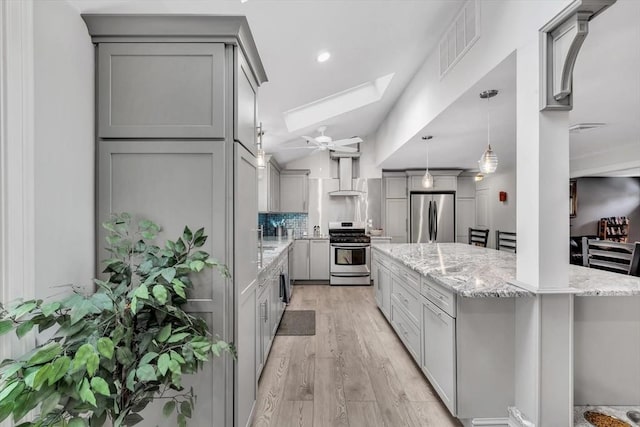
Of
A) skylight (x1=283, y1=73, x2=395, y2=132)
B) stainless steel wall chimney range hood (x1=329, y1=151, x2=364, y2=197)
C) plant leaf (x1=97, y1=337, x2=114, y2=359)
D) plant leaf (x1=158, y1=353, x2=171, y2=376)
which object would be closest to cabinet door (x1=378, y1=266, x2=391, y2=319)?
skylight (x1=283, y1=73, x2=395, y2=132)

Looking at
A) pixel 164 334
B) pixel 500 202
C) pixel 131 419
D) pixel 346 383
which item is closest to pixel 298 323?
pixel 346 383

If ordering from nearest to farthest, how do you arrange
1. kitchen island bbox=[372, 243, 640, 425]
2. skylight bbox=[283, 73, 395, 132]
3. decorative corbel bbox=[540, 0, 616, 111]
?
decorative corbel bbox=[540, 0, 616, 111]
kitchen island bbox=[372, 243, 640, 425]
skylight bbox=[283, 73, 395, 132]

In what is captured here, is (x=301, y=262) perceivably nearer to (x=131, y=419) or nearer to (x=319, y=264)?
(x=319, y=264)

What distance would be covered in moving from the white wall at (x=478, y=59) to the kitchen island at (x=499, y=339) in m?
1.40

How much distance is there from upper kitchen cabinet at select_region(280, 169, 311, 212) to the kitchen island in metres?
4.38

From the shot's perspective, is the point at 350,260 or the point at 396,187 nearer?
the point at 350,260

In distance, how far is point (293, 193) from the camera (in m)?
6.43

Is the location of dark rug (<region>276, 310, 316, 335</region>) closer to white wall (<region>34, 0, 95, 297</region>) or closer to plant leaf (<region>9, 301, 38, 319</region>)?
white wall (<region>34, 0, 95, 297</region>)

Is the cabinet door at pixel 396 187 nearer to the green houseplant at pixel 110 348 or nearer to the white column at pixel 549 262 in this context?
the white column at pixel 549 262

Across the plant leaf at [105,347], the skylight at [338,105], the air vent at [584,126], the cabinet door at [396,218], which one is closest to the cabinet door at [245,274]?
the plant leaf at [105,347]

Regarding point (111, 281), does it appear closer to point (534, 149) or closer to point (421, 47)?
point (534, 149)

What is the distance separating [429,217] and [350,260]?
78.2 inches

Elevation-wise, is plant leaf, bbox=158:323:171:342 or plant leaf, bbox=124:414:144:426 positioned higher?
plant leaf, bbox=158:323:171:342

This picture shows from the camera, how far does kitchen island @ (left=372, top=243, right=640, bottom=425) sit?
1.64 meters
